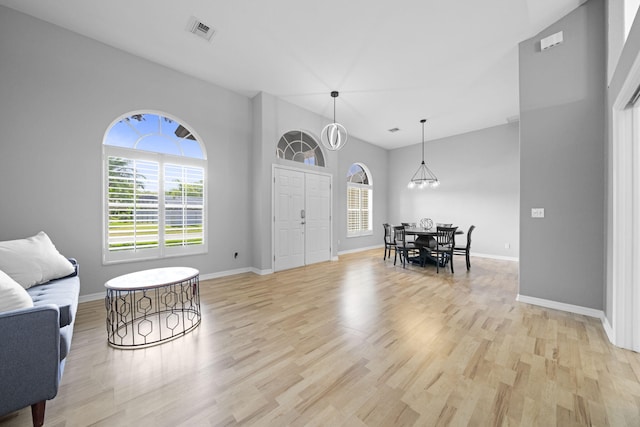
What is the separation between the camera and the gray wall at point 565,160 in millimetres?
2641

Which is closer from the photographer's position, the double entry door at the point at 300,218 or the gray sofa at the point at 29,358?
the gray sofa at the point at 29,358

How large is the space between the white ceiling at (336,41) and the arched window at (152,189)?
1.12 m

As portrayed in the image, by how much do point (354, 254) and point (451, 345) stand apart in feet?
15.7

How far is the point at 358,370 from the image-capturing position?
70.3 inches

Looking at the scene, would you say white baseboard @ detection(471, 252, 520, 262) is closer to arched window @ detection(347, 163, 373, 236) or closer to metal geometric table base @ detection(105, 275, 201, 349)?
arched window @ detection(347, 163, 373, 236)

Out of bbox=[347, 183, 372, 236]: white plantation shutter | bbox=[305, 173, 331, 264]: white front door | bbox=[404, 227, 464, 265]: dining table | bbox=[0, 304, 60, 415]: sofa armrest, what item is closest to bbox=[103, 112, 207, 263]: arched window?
bbox=[305, 173, 331, 264]: white front door

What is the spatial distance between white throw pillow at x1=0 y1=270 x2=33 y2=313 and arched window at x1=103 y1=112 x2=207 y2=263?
7.44ft

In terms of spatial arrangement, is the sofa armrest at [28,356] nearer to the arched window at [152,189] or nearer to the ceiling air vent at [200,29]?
the arched window at [152,189]

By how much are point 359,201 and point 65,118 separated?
641 centimetres

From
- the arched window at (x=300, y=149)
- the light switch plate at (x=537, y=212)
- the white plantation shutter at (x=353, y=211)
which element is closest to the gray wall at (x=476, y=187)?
the white plantation shutter at (x=353, y=211)

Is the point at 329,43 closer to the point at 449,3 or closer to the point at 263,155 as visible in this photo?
the point at 449,3

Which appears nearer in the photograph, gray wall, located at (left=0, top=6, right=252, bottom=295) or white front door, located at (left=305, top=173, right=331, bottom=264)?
gray wall, located at (left=0, top=6, right=252, bottom=295)

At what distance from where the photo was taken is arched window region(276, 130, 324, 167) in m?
5.11

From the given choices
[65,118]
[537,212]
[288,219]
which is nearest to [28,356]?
[65,118]
